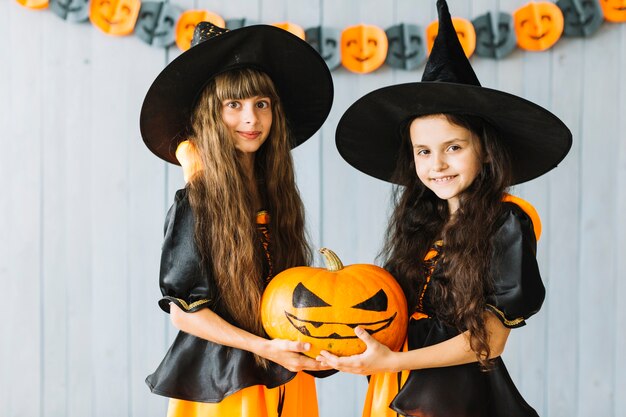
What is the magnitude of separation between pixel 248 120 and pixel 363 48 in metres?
1.14

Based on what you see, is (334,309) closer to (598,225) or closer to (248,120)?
(248,120)

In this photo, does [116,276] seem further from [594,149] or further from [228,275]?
[594,149]

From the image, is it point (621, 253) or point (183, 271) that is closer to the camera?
point (183, 271)

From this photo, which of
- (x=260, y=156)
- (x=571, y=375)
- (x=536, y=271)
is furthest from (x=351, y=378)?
(x=536, y=271)

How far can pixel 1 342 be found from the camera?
280cm

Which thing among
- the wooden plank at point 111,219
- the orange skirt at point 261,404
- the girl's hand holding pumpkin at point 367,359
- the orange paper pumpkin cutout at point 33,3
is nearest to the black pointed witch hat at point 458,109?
the girl's hand holding pumpkin at point 367,359

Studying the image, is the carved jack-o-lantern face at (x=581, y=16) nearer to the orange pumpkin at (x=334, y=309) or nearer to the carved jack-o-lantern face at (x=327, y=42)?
the carved jack-o-lantern face at (x=327, y=42)

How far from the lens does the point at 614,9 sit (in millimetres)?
2672

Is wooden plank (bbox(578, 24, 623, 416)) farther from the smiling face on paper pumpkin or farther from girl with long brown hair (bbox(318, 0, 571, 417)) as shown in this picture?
the smiling face on paper pumpkin

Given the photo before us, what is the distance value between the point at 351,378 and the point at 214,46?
1663mm

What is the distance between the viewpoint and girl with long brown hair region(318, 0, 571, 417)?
1.49 m

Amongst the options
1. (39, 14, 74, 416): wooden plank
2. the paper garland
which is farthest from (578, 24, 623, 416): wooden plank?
(39, 14, 74, 416): wooden plank

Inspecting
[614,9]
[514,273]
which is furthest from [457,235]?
[614,9]

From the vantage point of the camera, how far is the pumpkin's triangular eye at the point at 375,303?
149 centimetres
